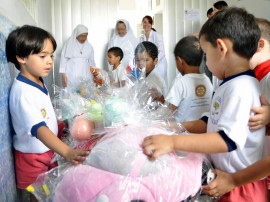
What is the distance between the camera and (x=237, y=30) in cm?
70

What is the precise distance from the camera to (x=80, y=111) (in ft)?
3.41

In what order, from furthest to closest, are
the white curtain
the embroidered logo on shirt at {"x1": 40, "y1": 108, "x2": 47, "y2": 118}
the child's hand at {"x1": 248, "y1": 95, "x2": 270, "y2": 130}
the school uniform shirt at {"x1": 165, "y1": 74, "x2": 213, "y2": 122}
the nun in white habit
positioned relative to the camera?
the white curtain
the nun in white habit
the school uniform shirt at {"x1": 165, "y1": 74, "x2": 213, "y2": 122}
the embroidered logo on shirt at {"x1": 40, "y1": 108, "x2": 47, "y2": 118}
the child's hand at {"x1": 248, "y1": 95, "x2": 270, "y2": 130}

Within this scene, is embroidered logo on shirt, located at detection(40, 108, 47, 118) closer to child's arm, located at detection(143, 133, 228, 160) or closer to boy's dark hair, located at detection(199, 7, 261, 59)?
child's arm, located at detection(143, 133, 228, 160)

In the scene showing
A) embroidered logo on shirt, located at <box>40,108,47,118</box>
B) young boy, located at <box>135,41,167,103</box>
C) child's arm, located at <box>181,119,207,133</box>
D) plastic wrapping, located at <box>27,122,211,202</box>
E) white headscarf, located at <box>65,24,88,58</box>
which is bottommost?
plastic wrapping, located at <box>27,122,211,202</box>

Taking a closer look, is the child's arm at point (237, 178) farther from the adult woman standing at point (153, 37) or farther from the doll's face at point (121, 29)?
the doll's face at point (121, 29)

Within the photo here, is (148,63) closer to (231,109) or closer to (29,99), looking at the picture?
(29,99)

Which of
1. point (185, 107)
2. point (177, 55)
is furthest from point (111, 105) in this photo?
point (177, 55)

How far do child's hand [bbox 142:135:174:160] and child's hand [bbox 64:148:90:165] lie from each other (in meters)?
0.15

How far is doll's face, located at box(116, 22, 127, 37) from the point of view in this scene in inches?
169

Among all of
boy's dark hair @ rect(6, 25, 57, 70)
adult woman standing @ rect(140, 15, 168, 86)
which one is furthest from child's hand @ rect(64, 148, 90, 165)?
adult woman standing @ rect(140, 15, 168, 86)

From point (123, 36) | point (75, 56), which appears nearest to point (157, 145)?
point (75, 56)

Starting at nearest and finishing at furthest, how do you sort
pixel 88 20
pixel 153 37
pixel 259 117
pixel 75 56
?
pixel 259 117, pixel 75 56, pixel 153 37, pixel 88 20

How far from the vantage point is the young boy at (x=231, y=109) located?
2.08 feet

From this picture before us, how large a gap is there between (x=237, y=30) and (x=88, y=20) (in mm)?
4160
